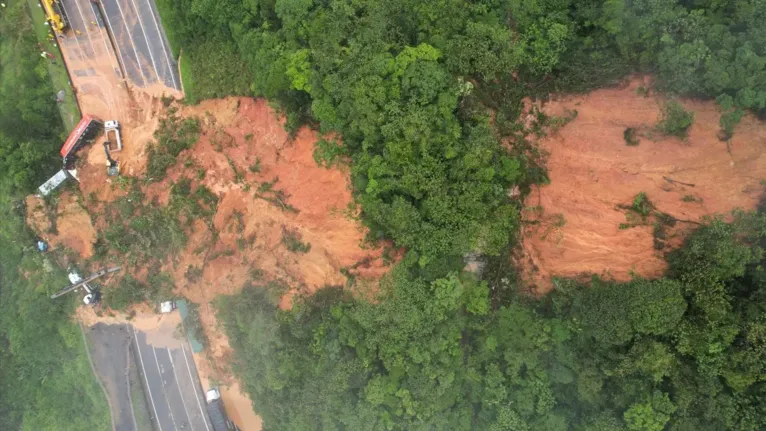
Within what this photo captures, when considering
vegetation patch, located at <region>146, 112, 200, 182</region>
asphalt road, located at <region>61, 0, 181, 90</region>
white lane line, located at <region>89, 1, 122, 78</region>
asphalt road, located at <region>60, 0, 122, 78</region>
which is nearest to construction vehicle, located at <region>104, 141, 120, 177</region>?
vegetation patch, located at <region>146, 112, 200, 182</region>

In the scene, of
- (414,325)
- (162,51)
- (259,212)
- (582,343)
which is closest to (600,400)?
(582,343)

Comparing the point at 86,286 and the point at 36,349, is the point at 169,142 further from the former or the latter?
the point at 36,349

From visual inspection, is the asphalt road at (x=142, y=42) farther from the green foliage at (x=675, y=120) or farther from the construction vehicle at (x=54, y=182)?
the green foliage at (x=675, y=120)

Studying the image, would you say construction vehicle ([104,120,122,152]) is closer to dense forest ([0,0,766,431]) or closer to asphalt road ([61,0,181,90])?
asphalt road ([61,0,181,90])

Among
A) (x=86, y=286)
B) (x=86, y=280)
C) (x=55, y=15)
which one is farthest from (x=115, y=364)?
(x=55, y=15)

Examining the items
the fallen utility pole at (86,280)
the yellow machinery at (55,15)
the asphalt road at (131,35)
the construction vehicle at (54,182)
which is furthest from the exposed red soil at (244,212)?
the yellow machinery at (55,15)

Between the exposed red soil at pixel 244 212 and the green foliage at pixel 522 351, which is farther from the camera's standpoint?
A: the exposed red soil at pixel 244 212
